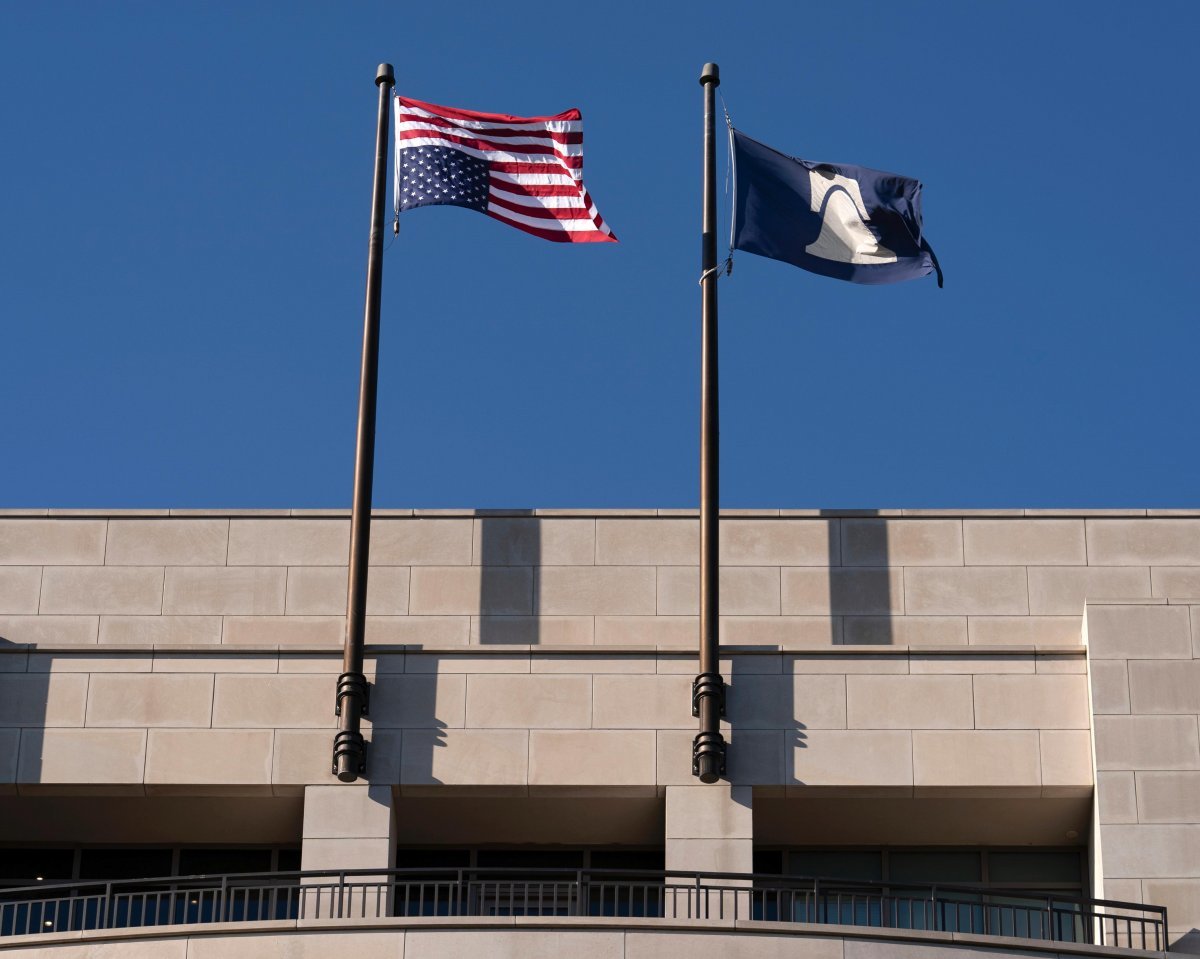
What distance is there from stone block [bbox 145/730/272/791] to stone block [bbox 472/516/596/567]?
4.53m

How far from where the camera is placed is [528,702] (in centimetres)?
3522

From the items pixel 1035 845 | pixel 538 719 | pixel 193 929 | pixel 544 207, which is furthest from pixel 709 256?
pixel 193 929

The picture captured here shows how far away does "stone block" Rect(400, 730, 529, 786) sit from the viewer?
3481 cm

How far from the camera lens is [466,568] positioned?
37438mm

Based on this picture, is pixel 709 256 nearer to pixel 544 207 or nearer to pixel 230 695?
pixel 544 207

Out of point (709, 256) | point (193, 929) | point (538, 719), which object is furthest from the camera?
point (709, 256)

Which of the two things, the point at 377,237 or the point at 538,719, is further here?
the point at 377,237

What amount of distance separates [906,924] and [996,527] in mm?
6042

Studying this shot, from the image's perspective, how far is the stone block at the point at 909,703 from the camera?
35125 mm

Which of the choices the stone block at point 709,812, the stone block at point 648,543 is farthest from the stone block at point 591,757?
the stone block at point 648,543

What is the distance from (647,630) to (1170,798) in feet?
25.3

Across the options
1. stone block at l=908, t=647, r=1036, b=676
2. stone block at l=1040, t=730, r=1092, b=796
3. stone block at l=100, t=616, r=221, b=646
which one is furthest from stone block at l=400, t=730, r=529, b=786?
stone block at l=1040, t=730, r=1092, b=796

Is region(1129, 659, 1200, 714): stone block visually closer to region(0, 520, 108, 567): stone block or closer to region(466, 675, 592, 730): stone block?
region(466, 675, 592, 730): stone block

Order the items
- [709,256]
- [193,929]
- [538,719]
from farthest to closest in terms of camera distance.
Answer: [709,256] < [538,719] < [193,929]
